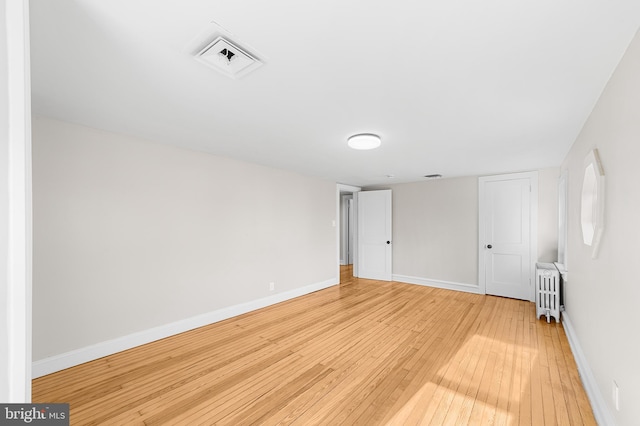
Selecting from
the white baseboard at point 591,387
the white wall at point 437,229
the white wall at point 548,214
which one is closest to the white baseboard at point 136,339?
the white wall at point 437,229

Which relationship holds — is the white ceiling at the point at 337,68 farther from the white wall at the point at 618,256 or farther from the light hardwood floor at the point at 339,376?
the light hardwood floor at the point at 339,376

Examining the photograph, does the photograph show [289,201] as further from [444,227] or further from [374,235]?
[444,227]

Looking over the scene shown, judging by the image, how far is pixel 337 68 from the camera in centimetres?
160

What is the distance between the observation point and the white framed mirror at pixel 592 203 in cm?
179

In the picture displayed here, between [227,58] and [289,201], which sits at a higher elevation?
[227,58]

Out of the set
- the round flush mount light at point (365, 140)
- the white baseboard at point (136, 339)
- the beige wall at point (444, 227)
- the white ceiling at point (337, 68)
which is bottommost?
the white baseboard at point (136, 339)

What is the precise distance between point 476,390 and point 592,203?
5.80 ft

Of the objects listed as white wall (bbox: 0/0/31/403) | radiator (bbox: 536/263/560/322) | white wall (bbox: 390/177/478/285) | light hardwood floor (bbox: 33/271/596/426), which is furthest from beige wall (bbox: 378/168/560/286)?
white wall (bbox: 0/0/31/403)

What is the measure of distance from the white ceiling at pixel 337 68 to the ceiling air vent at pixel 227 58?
0.06 m

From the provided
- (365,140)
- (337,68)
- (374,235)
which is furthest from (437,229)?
(337,68)

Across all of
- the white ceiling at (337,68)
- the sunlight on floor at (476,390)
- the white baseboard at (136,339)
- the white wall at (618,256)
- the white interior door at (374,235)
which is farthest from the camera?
the white interior door at (374,235)

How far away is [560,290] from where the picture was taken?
13.0 feet

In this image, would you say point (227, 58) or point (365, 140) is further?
point (365, 140)

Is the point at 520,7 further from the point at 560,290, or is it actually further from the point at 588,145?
the point at 560,290
